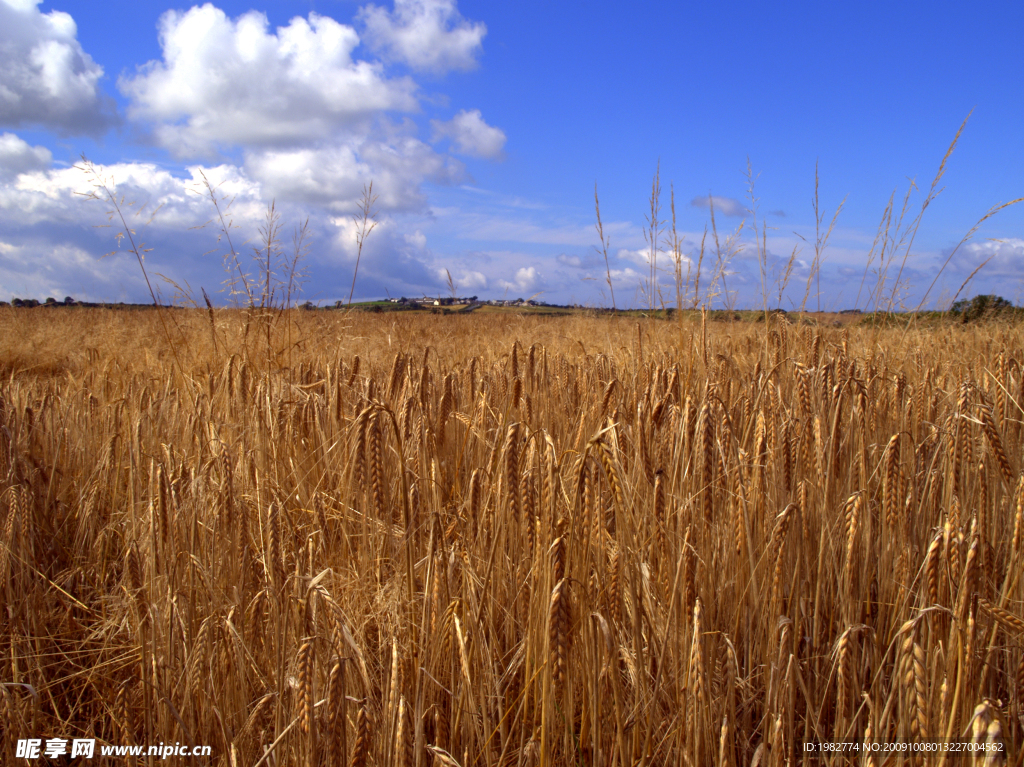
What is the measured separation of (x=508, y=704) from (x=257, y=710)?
2.01 ft

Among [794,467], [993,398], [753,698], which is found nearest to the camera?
[753,698]

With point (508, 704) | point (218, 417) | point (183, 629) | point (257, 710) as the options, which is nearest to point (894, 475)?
point (508, 704)

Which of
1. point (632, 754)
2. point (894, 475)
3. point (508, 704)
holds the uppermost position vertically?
point (894, 475)

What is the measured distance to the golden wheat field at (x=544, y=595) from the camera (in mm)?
963

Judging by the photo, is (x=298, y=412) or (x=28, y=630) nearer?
(x=28, y=630)

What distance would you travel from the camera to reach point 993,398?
2.40m

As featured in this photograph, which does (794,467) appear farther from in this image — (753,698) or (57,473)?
(57,473)

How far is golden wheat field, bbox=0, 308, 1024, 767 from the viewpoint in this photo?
0.96m

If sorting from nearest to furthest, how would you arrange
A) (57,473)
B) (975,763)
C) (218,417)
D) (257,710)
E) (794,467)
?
(975,763), (257,710), (794,467), (57,473), (218,417)

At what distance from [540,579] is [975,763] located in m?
0.67

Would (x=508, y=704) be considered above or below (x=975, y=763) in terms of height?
below

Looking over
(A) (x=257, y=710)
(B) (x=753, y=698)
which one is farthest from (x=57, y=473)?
(B) (x=753, y=698)

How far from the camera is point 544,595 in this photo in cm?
94

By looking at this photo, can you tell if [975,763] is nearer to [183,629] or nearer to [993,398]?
[183,629]
